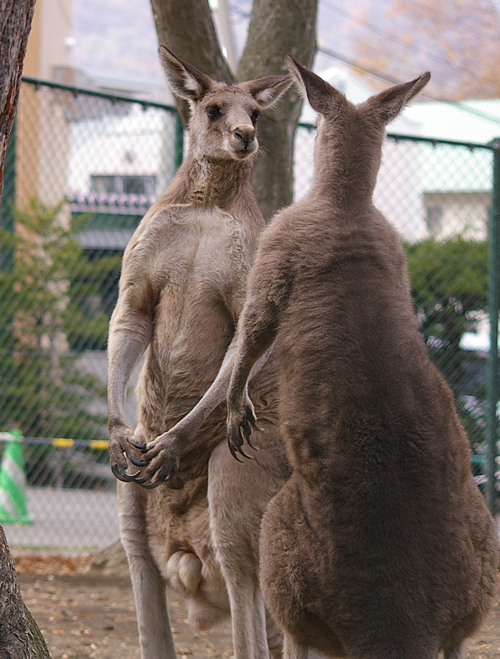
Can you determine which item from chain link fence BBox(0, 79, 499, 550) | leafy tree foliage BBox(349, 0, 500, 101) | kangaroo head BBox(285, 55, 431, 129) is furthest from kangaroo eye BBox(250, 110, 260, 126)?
leafy tree foliage BBox(349, 0, 500, 101)

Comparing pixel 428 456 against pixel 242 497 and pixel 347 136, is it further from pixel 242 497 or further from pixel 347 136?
pixel 347 136

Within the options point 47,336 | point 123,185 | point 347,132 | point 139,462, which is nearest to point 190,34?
point 347,132

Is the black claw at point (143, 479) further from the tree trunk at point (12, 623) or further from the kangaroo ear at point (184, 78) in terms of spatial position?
the kangaroo ear at point (184, 78)

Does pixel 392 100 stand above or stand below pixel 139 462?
above

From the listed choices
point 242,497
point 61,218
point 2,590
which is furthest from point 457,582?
point 61,218

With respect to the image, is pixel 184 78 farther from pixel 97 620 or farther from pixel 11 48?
pixel 97 620

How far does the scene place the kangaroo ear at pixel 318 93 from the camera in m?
3.09

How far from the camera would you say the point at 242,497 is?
3406mm

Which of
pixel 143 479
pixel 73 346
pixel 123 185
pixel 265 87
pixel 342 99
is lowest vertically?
pixel 73 346

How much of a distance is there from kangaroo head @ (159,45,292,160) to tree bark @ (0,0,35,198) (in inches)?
45.1

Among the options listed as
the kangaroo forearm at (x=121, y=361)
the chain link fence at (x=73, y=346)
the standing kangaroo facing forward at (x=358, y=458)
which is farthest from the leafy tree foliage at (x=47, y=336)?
the standing kangaroo facing forward at (x=358, y=458)

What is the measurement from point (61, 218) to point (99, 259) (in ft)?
7.99

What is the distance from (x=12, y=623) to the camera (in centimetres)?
272

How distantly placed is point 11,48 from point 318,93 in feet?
3.69
